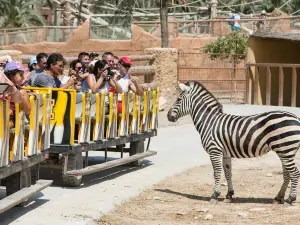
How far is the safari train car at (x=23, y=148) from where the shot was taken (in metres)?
10.1

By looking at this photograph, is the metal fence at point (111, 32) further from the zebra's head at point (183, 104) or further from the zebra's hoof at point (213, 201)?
the zebra's hoof at point (213, 201)

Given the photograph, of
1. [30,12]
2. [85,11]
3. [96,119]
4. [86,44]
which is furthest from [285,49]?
[30,12]

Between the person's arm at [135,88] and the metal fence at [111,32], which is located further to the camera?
the metal fence at [111,32]

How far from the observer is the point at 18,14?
7862 cm

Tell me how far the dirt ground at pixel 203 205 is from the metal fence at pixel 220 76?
1550 centimetres

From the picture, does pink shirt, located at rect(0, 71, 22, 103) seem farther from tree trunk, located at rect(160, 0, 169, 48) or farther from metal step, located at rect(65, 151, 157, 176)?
tree trunk, located at rect(160, 0, 169, 48)

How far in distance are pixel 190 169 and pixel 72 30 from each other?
30.5m

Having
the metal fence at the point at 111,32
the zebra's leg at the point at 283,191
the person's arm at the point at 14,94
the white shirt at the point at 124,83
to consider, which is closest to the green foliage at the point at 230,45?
the metal fence at the point at 111,32

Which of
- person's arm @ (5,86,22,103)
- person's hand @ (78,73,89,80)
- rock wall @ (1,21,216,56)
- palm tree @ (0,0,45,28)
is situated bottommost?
person's arm @ (5,86,22,103)

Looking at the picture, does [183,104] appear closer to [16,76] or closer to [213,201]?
[213,201]

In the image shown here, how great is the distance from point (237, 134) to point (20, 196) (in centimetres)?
348

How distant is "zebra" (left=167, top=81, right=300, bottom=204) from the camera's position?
1254cm

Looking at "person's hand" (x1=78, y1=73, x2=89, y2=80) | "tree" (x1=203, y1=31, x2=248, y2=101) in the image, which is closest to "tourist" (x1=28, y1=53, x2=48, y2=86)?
"person's hand" (x1=78, y1=73, x2=89, y2=80)

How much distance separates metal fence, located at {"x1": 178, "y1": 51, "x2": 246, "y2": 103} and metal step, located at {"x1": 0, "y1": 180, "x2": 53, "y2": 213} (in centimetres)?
1939
